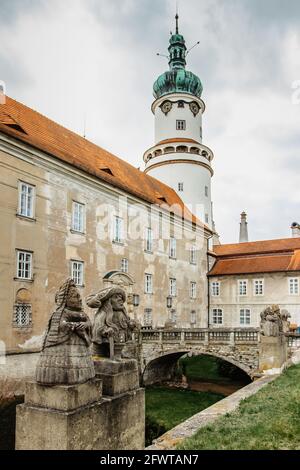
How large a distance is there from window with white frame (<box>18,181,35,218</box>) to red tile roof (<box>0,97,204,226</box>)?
1795 mm

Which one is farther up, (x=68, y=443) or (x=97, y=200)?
(x=97, y=200)

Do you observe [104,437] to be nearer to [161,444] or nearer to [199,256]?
[161,444]

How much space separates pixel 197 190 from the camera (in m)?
36.9

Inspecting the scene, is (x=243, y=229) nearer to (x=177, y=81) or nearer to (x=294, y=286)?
(x=294, y=286)

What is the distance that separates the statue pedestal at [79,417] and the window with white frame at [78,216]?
50.9 ft

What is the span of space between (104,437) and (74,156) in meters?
18.2

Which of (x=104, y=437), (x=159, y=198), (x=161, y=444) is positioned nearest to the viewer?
(x=104, y=437)

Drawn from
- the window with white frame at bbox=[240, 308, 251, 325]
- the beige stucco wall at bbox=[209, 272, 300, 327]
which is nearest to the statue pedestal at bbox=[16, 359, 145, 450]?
the beige stucco wall at bbox=[209, 272, 300, 327]

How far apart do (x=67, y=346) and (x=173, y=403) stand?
49.2 ft

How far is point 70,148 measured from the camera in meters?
22.1

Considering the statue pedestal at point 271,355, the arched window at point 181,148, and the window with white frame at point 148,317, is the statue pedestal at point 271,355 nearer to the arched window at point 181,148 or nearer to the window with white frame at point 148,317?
the window with white frame at point 148,317

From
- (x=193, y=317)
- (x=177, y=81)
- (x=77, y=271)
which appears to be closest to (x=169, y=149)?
(x=177, y=81)

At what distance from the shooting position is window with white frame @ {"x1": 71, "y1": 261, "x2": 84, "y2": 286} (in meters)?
19.3
